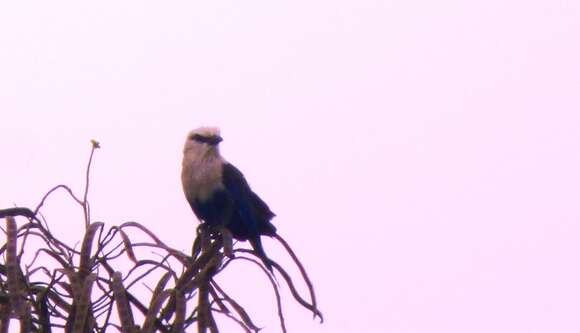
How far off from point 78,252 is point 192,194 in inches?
177

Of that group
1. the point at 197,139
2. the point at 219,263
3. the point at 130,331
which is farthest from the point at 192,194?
the point at 130,331

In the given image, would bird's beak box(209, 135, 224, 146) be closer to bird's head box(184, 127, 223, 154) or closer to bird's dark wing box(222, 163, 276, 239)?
bird's head box(184, 127, 223, 154)

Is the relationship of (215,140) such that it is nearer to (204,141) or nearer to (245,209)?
(204,141)

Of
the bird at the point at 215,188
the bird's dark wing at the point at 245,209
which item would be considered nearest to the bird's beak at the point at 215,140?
the bird at the point at 215,188

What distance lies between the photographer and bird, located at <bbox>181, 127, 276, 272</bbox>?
7133 millimetres

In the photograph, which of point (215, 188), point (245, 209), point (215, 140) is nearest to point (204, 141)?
point (215, 140)

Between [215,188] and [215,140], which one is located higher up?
[215,140]

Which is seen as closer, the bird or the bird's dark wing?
the bird's dark wing

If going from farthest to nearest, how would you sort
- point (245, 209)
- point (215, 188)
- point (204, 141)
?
point (204, 141)
point (215, 188)
point (245, 209)

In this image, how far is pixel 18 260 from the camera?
2.93 m

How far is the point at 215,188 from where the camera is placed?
24.7 feet

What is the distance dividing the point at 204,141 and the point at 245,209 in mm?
808

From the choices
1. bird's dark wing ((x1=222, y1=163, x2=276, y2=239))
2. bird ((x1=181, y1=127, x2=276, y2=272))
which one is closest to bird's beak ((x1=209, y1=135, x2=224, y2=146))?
bird ((x1=181, y1=127, x2=276, y2=272))

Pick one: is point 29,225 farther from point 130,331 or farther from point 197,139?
point 197,139
